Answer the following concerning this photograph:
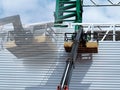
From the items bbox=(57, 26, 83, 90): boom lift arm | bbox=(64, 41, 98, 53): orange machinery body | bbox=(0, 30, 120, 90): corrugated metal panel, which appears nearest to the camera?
bbox=(57, 26, 83, 90): boom lift arm

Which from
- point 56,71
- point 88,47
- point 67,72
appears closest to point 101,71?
point 88,47

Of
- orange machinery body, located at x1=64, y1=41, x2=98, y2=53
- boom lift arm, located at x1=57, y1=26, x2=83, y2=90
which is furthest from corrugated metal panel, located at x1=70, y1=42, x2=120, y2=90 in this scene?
boom lift arm, located at x1=57, y1=26, x2=83, y2=90

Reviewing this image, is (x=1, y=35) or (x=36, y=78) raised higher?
(x=1, y=35)

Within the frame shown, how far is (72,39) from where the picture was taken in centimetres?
2106

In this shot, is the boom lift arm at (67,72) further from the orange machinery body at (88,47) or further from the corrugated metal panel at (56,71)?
the corrugated metal panel at (56,71)

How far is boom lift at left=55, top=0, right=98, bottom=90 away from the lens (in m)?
16.3

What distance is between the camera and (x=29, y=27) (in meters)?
22.8

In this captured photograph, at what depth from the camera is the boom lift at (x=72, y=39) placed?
16.3 metres

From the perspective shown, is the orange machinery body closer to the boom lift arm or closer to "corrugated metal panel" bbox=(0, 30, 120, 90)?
"corrugated metal panel" bbox=(0, 30, 120, 90)

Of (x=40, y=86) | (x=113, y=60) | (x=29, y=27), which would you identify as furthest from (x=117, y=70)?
(x=29, y=27)

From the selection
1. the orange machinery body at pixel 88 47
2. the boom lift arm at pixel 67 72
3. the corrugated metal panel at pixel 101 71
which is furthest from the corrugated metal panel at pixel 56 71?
the boom lift arm at pixel 67 72

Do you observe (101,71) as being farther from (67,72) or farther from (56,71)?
(67,72)

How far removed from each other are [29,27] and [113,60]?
4.79m

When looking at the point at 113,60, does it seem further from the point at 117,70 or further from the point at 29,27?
the point at 29,27
